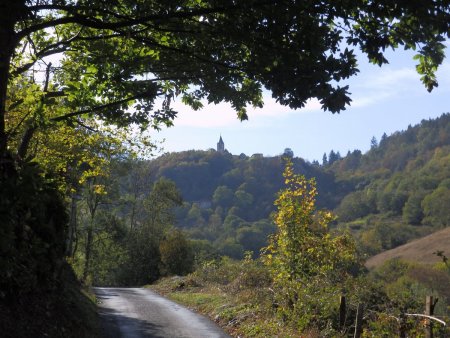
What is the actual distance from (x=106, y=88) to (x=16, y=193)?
4.41 meters

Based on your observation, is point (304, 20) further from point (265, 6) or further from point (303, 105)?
point (303, 105)

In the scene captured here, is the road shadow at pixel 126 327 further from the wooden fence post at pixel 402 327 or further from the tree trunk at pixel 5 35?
the tree trunk at pixel 5 35

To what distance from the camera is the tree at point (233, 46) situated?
6031 mm

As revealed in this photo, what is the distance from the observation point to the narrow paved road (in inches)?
528

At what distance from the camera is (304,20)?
6.13 meters

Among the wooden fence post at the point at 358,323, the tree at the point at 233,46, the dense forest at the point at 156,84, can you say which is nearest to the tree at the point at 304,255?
the dense forest at the point at 156,84

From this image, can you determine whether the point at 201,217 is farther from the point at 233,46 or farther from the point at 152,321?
the point at 233,46

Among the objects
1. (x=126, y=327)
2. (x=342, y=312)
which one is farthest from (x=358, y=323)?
(x=126, y=327)

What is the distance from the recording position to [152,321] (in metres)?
15.8

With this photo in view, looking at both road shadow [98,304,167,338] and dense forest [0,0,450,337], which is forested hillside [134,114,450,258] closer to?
road shadow [98,304,167,338]

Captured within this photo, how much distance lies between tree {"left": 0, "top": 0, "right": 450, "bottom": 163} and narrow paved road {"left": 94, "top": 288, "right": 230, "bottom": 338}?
264 inches

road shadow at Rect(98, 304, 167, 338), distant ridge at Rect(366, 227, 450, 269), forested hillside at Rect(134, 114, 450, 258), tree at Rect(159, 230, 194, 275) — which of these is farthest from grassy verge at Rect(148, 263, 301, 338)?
forested hillside at Rect(134, 114, 450, 258)

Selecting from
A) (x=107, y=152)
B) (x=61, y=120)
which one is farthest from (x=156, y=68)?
(x=107, y=152)

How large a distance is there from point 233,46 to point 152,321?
1084 centimetres
